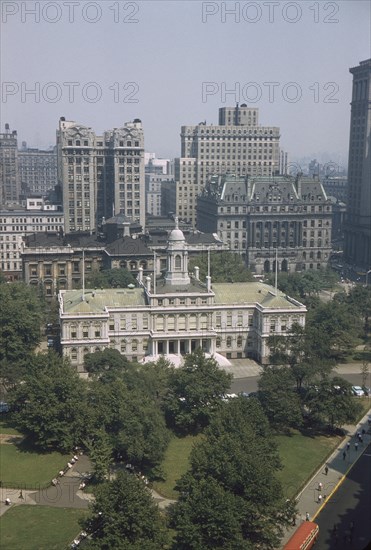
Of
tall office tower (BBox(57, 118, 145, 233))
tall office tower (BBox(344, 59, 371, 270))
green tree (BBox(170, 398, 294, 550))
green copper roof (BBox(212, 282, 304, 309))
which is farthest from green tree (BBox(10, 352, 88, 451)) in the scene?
tall office tower (BBox(344, 59, 371, 270))

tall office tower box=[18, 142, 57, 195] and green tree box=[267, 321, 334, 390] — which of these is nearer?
green tree box=[267, 321, 334, 390]

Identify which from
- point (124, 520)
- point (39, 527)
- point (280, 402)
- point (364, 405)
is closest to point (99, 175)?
point (364, 405)

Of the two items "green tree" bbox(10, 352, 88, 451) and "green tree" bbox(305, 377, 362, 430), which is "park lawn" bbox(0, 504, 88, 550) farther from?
"green tree" bbox(305, 377, 362, 430)

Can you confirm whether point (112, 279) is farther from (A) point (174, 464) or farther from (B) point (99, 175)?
(A) point (174, 464)

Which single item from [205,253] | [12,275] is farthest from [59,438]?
[12,275]

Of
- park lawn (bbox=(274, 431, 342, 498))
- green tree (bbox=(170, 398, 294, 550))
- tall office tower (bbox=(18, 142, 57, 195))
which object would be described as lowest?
park lawn (bbox=(274, 431, 342, 498))
